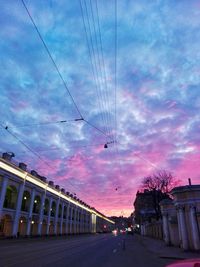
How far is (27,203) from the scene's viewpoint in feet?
172

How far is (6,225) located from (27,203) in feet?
25.7

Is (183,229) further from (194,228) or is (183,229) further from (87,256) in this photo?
(87,256)

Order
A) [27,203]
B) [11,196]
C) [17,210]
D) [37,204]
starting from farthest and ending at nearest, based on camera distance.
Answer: [37,204] → [27,203] → [11,196] → [17,210]

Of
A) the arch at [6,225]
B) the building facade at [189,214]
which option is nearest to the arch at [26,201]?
the arch at [6,225]

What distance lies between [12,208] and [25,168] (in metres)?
6.96

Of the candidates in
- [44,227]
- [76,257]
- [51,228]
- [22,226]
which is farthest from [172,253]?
[51,228]

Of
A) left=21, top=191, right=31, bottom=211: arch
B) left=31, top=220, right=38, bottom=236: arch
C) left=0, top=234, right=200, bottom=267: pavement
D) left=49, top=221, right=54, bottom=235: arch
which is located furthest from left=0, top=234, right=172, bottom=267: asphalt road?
left=49, top=221, right=54, bottom=235: arch

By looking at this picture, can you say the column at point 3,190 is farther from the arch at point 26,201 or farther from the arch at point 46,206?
the arch at point 46,206

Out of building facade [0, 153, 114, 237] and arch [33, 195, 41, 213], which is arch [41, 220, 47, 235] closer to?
building facade [0, 153, 114, 237]

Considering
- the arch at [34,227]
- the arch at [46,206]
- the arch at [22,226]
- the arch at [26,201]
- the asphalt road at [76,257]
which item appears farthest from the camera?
the arch at [46,206]

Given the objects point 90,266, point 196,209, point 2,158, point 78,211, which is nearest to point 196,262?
point 90,266

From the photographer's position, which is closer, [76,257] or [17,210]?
[76,257]

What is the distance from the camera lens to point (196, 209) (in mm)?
23156

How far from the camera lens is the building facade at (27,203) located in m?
42.6
